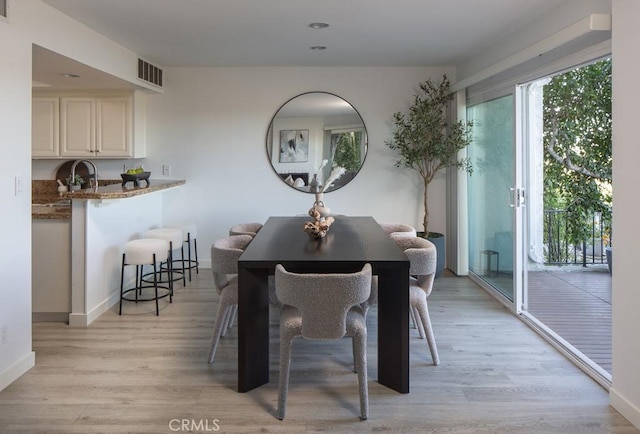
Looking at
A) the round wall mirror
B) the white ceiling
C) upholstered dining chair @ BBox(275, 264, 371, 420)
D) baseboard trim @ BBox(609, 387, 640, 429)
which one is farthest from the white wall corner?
the round wall mirror

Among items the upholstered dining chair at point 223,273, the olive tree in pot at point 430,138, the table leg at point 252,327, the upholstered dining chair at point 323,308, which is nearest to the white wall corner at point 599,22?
the upholstered dining chair at point 323,308

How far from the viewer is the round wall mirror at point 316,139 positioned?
6.06m

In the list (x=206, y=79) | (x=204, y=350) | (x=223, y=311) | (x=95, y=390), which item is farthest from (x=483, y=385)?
(x=206, y=79)

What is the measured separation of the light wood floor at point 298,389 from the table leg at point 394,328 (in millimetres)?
99

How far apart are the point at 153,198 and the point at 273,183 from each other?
1.42 meters

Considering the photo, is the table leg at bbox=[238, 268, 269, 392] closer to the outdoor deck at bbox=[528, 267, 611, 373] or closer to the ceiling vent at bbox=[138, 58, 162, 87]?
the outdoor deck at bbox=[528, 267, 611, 373]

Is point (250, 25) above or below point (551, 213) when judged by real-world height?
above

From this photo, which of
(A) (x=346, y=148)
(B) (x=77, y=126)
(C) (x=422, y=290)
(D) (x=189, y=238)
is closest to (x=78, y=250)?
(D) (x=189, y=238)

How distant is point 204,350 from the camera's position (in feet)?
11.6

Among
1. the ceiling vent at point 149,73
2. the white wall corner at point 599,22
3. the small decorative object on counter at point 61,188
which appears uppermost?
the ceiling vent at point 149,73

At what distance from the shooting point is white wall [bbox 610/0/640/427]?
96.6 inches

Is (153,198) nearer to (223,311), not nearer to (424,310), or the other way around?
(223,311)

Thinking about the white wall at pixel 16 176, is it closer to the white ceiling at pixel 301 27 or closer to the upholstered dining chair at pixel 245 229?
the white ceiling at pixel 301 27

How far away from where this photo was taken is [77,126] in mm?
5766
